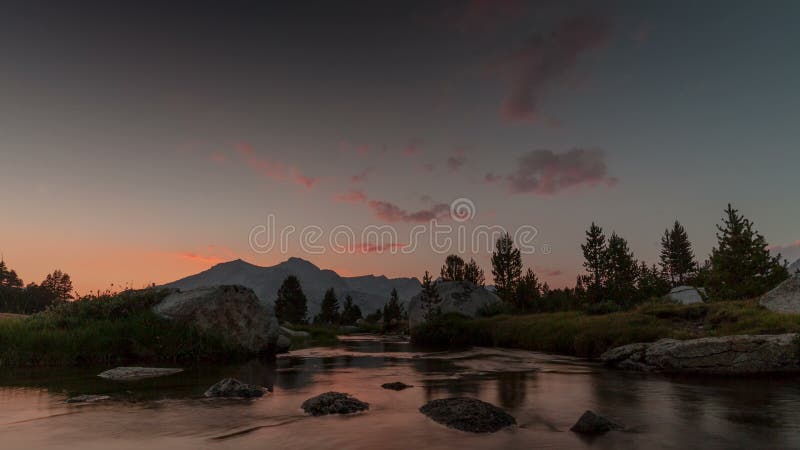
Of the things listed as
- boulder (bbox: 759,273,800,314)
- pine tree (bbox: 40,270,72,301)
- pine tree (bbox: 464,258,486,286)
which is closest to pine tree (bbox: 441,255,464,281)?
pine tree (bbox: 464,258,486,286)

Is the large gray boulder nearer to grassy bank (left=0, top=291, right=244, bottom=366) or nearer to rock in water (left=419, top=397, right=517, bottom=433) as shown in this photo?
grassy bank (left=0, top=291, right=244, bottom=366)

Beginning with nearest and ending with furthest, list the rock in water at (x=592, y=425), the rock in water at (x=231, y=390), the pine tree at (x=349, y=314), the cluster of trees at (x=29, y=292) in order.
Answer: the rock in water at (x=592, y=425) < the rock in water at (x=231, y=390) < the cluster of trees at (x=29, y=292) < the pine tree at (x=349, y=314)

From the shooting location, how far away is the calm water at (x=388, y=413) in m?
7.85

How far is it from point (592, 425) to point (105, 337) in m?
20.5

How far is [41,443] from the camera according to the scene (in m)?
7.66

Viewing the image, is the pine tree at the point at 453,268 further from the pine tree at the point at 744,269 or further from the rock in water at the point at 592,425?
the rock in water at the point at 592,425

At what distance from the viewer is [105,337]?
19922 millimetres

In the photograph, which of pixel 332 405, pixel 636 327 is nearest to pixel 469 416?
pixel 332 405

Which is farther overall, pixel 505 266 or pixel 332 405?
pixel 505 266

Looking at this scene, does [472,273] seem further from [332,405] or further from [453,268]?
[332,405]

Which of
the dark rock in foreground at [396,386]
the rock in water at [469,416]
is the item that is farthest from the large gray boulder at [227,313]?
the rock in water at [469,416]

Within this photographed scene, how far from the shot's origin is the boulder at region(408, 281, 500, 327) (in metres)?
49.7

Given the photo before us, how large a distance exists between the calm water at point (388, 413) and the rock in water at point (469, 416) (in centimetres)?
28

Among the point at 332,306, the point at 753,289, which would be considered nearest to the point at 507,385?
the point at 753,289
